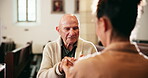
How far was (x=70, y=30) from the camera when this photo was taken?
203 centimetres

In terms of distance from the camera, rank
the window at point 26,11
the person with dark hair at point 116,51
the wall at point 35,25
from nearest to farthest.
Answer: the person with dark hair at point 116,51, the wall at point 35,25, the window at point 26,11

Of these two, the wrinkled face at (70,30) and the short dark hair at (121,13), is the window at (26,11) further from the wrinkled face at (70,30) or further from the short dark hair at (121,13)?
the short dark hair at (121,13)

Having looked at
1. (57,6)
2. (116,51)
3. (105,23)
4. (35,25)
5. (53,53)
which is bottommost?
(35,25)

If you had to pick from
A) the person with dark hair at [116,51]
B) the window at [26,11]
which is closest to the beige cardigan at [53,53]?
the person with dark hair at [116,51]

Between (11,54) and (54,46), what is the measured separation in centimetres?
291

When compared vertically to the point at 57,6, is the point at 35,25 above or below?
below

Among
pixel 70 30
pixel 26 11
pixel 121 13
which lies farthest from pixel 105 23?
pixel 26 11

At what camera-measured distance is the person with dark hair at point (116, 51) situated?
969 millimetres

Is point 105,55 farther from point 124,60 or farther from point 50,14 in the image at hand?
point 50,14

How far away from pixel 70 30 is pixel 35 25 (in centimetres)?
1108

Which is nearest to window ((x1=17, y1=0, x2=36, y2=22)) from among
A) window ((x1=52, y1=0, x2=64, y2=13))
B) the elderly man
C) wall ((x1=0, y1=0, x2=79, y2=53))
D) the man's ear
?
wall ((x1=0, y1=0, x2=79, y2=53))

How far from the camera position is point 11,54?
15.6 feet

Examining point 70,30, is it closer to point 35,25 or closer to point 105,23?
point 105,23

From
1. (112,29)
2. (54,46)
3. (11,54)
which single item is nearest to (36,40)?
(11,54)
